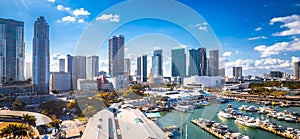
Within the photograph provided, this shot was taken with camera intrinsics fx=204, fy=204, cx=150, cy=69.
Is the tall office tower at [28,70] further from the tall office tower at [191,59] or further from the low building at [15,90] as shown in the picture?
the tall office tower at [191,59]

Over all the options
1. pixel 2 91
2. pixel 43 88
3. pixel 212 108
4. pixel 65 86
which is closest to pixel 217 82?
pixel 212 108

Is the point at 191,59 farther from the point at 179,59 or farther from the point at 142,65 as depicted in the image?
the point at 142,65

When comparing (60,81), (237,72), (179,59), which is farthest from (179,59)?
(237,72)

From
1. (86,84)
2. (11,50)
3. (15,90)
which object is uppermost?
(11,50)

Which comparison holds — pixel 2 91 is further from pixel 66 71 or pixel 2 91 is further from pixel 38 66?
pixel 66 71

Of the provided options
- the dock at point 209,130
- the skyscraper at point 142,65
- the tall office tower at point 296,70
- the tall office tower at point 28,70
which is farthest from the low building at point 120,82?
the tall office tower at point 296,70

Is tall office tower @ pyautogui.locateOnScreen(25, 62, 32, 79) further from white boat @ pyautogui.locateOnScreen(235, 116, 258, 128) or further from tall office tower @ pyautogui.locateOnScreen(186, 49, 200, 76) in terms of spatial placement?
white boat @ pyautogui.locateOnScreen(235, 116, 258, 128)
